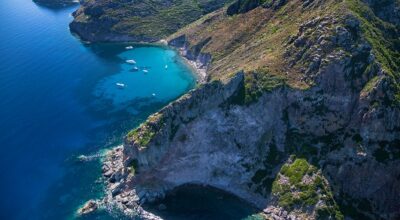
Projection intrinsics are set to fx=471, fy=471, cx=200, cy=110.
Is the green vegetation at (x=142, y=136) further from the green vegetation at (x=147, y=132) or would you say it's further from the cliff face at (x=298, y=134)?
the cliff face at (x=298, y=134)

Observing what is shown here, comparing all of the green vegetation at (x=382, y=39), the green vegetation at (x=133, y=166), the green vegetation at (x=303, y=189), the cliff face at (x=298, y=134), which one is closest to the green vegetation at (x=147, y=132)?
the cliff face at (x=298, y=134)

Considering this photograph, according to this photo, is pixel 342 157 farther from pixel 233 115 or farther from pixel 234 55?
pixel 234 55

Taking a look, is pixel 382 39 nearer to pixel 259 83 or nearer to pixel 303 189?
pixel 259 83

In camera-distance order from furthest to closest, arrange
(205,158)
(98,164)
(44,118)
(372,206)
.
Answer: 1. (44,118)
2. (98,164)
3. (205,158)
4. (372,206)

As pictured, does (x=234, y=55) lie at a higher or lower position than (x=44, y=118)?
higher

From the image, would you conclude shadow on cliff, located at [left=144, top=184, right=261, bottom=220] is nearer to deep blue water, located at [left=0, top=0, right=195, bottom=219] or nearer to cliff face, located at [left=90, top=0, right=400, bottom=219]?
cliff face, located at [left=90, top=0, right=400, bottom=219]

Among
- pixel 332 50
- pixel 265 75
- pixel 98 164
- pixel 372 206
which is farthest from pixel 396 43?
pixel 98 164

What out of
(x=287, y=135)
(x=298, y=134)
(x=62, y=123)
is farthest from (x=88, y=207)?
(x=298, y=134)
